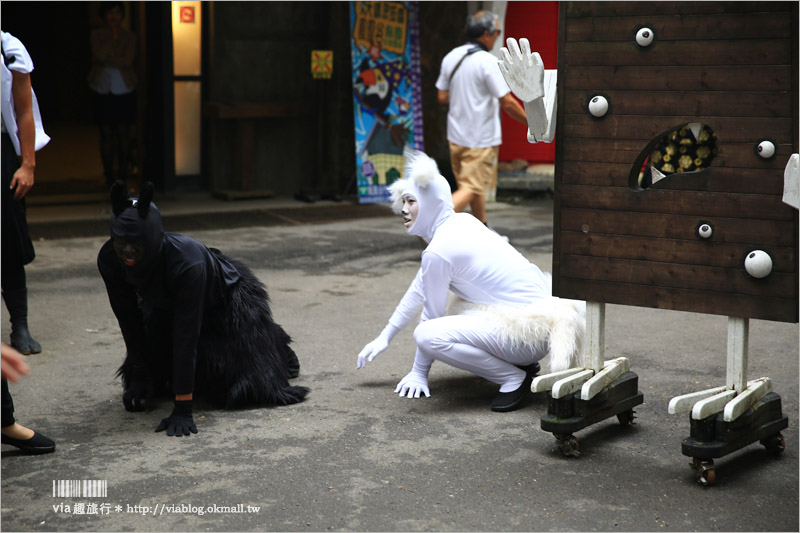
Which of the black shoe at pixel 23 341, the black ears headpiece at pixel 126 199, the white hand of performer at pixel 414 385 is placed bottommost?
the white hand of performer at pixel 414 385

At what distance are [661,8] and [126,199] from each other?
2164 mm

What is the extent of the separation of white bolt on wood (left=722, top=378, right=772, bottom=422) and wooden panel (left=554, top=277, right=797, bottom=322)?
1.03 ft

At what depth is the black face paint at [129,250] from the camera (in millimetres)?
3641

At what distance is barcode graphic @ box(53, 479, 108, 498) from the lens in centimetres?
331

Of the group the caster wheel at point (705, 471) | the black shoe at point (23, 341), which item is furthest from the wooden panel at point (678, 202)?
the black shoe at point (23, 341)

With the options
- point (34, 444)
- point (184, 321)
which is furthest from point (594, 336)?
point (34, 444)

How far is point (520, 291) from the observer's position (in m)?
4.32

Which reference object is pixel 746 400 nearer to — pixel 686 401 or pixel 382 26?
pixel 686 401

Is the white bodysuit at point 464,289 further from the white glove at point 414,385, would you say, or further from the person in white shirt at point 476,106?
the person in white shirt at point 476,106

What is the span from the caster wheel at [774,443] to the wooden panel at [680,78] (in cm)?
138

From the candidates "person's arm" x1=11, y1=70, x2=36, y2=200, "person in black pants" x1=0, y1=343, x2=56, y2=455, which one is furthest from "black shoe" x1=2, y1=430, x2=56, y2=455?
"person's arm" x1=11, y1=70, x2=36, y2=200

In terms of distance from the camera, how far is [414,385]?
14.5ft

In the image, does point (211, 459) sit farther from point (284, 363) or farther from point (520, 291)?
point (520, 291)

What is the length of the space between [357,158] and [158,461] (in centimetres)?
617
